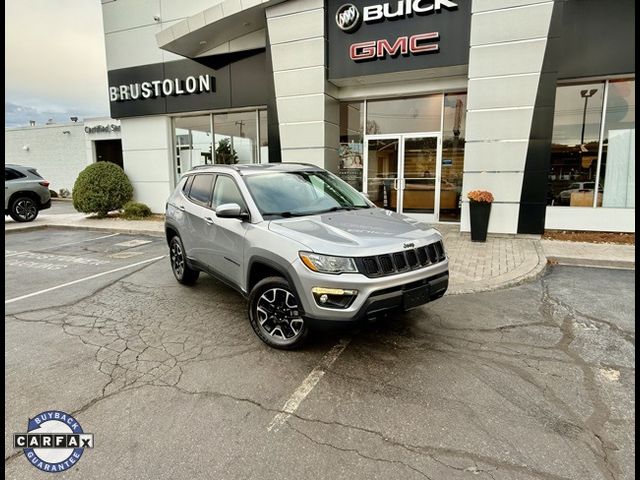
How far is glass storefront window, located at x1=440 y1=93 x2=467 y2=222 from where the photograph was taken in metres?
10.9

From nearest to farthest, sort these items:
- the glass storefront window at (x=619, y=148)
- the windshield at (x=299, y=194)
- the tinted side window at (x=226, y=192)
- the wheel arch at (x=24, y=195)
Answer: the windshield at (x=299, y=194), the tinted side window at (x=226, y=192), the glass storefront window at (x=619, y=148), the wheel arch at (x=24, y=195)

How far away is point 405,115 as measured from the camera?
37.6 ft

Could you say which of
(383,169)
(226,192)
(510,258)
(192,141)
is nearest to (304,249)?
(226,192)

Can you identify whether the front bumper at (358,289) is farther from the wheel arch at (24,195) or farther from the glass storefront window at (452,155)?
the wheel arch at (24,195)

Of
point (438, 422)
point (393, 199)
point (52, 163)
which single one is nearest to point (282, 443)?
point (438, 422)

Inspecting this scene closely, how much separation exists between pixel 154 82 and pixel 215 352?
42.2ft

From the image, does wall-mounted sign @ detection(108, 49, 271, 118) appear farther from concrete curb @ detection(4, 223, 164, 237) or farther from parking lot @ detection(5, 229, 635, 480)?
parking lot @ detection(5, 229, 635, 480)

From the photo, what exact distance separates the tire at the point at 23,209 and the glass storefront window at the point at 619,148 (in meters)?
17.0

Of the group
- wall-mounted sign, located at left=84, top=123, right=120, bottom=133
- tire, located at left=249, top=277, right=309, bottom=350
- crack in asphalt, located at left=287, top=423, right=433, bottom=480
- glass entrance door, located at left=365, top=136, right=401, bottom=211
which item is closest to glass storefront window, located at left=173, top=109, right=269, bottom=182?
glass entrance door, located at left=365, top=136, right=401, bottom=211

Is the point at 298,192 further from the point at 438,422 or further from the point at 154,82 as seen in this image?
the point at 154,82

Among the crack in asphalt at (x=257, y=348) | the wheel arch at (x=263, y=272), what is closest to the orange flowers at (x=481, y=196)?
the crack in asphalt at (x=257, y=348)

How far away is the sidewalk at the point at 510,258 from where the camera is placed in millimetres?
6181

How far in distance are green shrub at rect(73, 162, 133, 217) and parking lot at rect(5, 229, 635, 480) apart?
9104mm

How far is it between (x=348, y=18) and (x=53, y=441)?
34.2 ft
